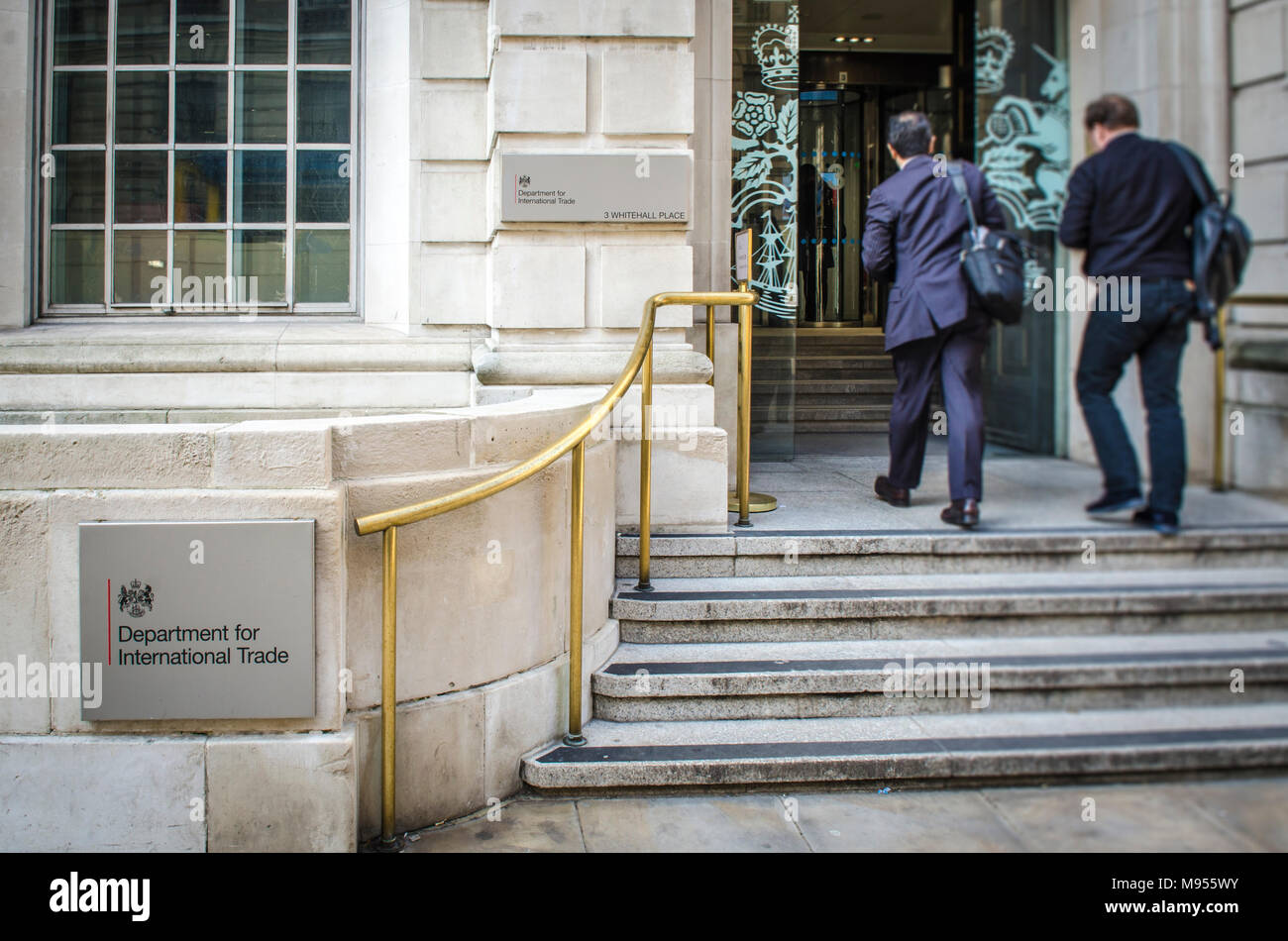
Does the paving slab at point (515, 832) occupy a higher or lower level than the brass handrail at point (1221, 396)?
lower

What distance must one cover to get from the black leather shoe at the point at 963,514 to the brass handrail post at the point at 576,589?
1.83 m

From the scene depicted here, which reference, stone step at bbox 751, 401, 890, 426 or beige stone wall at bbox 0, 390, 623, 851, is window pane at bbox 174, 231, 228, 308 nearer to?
beige stone wall at bbox 0, 390, 623, 851

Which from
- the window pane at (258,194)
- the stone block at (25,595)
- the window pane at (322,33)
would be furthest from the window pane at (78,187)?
the stone block at (25,595)

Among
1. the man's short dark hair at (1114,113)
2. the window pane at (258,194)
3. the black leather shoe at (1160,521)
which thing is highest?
the window pane at (258,194)

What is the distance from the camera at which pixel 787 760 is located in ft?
12.9

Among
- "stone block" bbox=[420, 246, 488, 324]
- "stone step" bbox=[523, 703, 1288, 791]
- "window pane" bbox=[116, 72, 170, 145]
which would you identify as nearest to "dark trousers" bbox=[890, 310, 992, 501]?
"stone step" bbox=[523, 703, 1288, 791]

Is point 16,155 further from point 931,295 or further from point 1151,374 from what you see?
point 1151,374

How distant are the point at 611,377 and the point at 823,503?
1385mm

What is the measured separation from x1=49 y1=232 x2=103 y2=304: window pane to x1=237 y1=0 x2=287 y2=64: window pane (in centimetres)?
154

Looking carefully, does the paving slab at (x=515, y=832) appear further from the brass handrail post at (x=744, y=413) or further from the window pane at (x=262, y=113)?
the window pane at (x=262, y=113)

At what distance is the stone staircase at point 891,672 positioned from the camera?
346 centimetres

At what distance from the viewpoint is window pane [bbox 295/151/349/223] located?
22.6 feet

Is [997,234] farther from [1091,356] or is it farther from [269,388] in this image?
[269,388]

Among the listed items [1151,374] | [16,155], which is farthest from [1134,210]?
[16,155]
